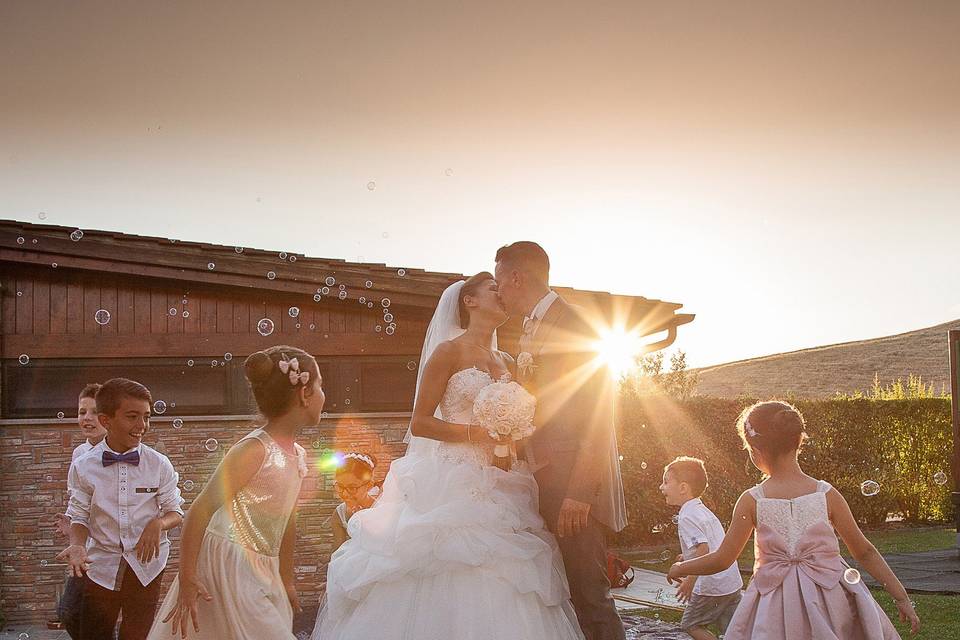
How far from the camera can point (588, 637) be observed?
4.14 metres

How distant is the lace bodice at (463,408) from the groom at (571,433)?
210 millimetres

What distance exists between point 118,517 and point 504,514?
6.46 feet

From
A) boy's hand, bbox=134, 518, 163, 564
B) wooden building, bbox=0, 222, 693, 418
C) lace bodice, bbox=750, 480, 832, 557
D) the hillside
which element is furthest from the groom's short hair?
the hillside

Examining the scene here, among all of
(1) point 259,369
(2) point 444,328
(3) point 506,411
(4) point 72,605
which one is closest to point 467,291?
(2) point 444,328

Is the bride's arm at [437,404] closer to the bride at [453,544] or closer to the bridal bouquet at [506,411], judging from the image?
the bride at [453,544]

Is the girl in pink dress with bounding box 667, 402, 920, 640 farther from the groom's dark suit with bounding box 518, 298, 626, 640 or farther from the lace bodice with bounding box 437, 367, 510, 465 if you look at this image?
the lace bodice with bounding box 437, 367, 510, 465

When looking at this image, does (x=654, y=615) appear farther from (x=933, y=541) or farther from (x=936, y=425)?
(x=936, y=425)

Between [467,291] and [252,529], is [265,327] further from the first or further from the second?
[252,529]

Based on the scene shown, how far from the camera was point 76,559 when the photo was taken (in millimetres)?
4578

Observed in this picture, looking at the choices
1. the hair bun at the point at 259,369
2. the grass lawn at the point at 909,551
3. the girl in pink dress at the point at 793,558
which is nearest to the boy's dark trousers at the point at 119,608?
the hair bun at the point at 259,369

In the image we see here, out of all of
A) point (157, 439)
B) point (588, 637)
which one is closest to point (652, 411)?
point (157, 439)

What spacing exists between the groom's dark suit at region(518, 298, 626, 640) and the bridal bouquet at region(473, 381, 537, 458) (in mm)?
126

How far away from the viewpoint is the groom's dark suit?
4125 mm

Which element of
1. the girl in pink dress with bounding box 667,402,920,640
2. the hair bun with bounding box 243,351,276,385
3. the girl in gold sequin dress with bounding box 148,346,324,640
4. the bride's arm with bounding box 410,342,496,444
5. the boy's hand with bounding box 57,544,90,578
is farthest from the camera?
the boy's hand with bounding box 57,544,90,578
